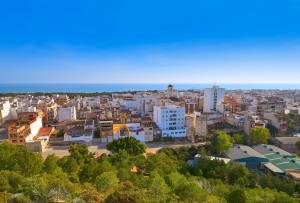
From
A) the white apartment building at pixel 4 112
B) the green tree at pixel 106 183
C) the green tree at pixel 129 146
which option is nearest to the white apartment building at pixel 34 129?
the white apartment building at pixel 4 112

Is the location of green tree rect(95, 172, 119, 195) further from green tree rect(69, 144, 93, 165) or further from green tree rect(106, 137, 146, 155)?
green tree rect(106, 137, 146, 155)

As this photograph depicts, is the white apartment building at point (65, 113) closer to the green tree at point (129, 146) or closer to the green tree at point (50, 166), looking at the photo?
Result: the green tree at point (129, 146)

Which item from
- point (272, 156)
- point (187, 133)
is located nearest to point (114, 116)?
point (187, 133)

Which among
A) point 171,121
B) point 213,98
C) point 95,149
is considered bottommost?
point 95,149

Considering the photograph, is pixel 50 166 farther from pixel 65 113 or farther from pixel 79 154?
pixel 65 113

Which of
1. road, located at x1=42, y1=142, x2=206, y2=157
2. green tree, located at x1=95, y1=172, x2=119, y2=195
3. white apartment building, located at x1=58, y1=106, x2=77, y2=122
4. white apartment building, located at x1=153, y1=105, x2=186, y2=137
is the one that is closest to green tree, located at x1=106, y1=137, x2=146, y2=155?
road, located at x1=42, y1=142, x2=206, y2=157

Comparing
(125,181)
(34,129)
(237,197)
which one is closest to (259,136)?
(237,197)

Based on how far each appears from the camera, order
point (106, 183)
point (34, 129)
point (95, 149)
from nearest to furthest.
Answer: point (106, 183) → point (95, 149) → point (34, 129)

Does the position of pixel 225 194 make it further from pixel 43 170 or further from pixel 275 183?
pixel 43 170
